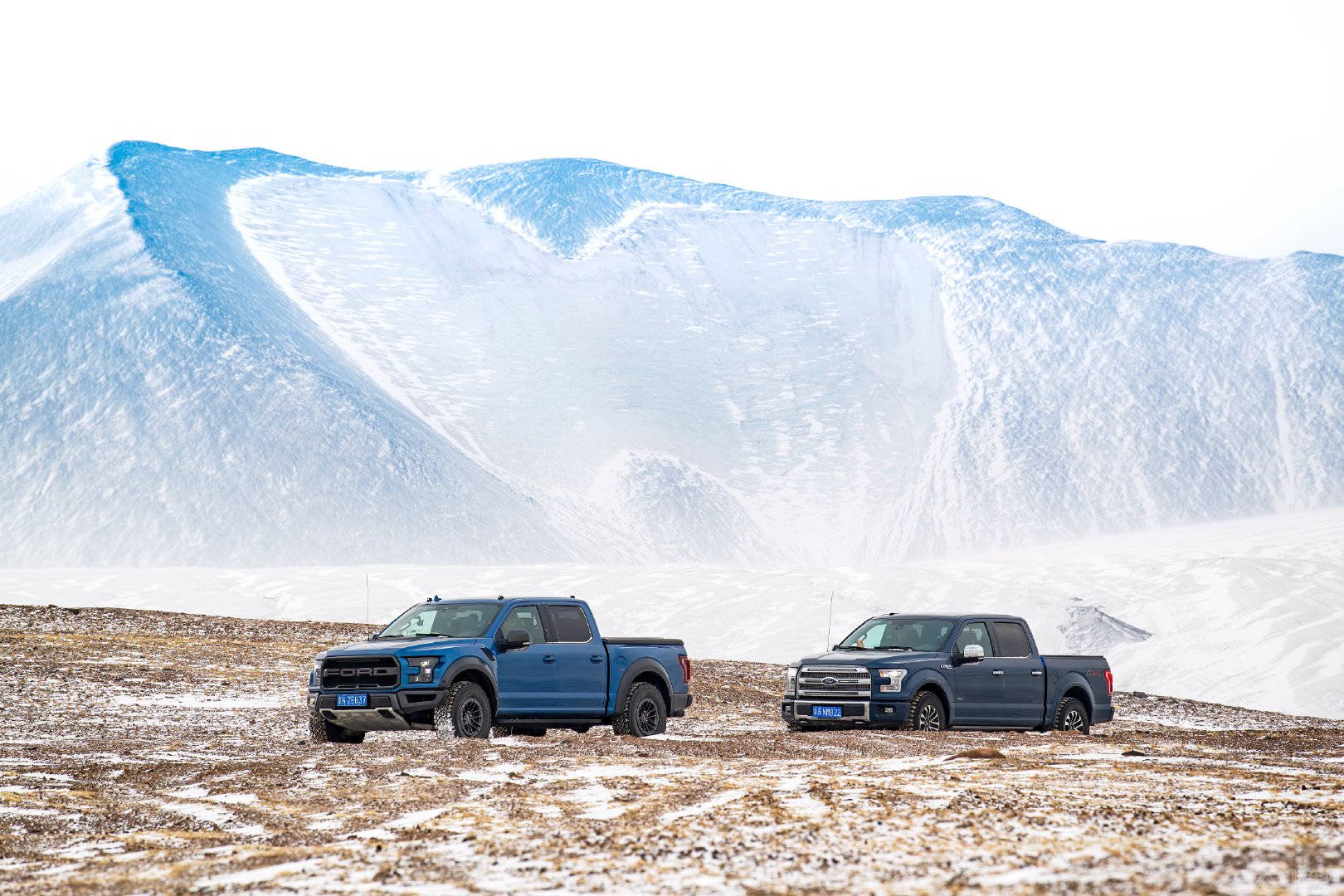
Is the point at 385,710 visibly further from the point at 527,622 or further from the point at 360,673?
the point at 527,622

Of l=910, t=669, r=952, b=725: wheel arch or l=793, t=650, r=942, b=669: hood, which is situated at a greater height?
l=793, t=650, r=942, b=669: hood

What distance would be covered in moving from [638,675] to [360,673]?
3438mm

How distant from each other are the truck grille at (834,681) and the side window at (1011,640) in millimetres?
2073

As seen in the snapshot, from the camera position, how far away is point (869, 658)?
1708 cm

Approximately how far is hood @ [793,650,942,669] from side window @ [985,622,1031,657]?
1.16 m

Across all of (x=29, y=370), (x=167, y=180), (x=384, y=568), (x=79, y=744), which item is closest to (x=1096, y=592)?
(x=384, y=568)

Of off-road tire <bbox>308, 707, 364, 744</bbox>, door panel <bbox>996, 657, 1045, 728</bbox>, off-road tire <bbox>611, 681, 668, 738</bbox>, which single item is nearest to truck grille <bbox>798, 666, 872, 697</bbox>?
off-road tire <bbox>611, 681, 668, 738</bbox>

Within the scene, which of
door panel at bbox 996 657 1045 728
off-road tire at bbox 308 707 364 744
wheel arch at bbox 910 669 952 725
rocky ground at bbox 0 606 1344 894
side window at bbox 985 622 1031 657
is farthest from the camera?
side window at bbox 985 622 1031 657

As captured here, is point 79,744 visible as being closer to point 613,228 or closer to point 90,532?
point 90,532

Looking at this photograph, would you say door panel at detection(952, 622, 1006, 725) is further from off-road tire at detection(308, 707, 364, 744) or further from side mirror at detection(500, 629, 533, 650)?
off-road tire at detection(308, 707, 364, 744)

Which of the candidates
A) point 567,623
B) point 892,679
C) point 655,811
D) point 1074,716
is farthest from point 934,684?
point 655,811

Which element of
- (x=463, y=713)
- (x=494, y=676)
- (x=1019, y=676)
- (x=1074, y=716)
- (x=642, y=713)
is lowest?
(x=1074, y=716)

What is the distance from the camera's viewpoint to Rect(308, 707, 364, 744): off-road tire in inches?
604

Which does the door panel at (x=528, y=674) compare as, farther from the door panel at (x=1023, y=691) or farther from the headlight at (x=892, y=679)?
the door panel at (x=1023, y=691)
